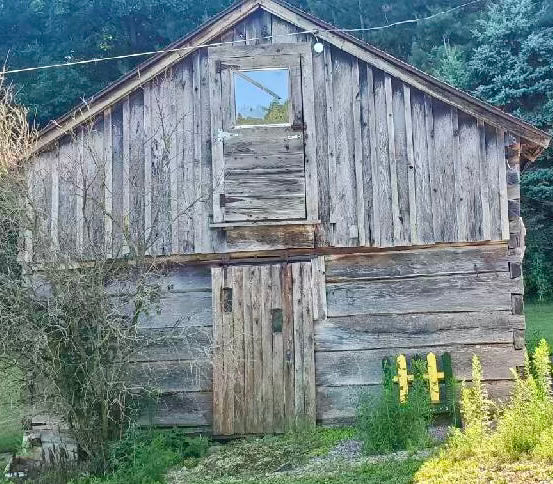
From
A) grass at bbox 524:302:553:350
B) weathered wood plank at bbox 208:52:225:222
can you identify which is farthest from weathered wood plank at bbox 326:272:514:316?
grass at bbox 524:302:553:350

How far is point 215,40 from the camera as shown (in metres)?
11.6

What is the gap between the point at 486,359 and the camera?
11.1 m

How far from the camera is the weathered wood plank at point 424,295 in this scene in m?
11.1

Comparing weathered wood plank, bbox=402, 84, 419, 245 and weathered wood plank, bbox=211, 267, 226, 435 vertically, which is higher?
weathered wood plank, bbox=402, 84, 419, 245

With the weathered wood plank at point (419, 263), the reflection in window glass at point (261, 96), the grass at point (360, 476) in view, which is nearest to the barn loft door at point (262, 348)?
the weathered wood plank at point (419, 263)

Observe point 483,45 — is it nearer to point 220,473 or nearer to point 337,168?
point 337,168

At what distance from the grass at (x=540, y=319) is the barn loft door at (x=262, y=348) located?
902 cm

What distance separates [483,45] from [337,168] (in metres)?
17.0

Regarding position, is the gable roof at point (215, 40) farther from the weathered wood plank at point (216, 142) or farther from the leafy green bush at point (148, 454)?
the leafy green bush at point (148, 454)

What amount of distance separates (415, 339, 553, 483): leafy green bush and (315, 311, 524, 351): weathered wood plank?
11.3ft

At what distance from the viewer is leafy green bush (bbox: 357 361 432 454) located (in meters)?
8.79

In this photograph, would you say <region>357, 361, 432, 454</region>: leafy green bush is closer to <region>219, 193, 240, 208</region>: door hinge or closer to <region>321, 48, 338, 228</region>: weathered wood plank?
<region>321, 48, 338, 228</region>: weathered wood plank

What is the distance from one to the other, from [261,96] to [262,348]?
3.91 metres

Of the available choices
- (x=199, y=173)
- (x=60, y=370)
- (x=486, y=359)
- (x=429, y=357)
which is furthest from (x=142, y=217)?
(x=486, y=359)
